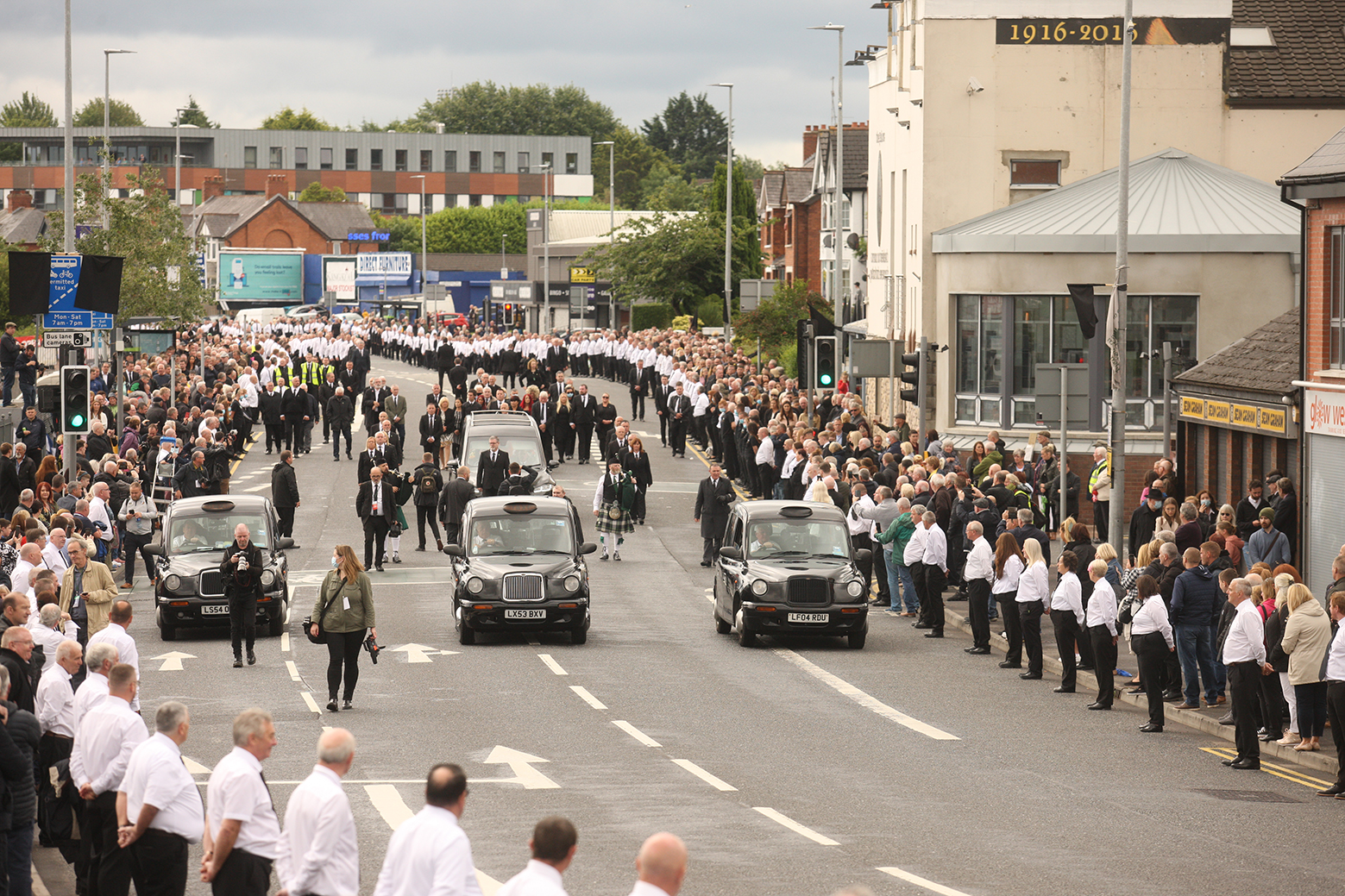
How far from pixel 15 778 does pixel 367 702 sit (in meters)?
8.00

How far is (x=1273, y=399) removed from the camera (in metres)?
25.5

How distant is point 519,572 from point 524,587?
0.68 feet

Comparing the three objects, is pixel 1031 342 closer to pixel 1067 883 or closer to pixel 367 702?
pixel 367 702

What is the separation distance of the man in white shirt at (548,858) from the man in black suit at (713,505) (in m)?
22.0

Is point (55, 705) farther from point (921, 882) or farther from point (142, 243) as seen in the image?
point (142, 243)

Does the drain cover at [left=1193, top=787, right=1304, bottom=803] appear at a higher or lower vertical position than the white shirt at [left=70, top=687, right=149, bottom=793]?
lower

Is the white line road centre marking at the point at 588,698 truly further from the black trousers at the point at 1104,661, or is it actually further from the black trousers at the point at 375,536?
the black trousers at the point at 375,536

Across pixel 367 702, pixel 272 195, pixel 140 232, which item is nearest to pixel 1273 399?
pixel 367 702

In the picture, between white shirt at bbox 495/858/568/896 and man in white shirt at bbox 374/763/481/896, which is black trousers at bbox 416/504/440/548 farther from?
white shirt at bbox 495/858/568/896

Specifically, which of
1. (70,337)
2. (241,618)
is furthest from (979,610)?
(70,337)

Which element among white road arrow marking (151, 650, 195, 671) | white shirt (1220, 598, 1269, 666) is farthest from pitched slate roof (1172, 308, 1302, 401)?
white road arrow marking (151, 650, 195, 671)

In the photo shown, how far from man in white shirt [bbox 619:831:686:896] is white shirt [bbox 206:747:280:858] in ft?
9.52

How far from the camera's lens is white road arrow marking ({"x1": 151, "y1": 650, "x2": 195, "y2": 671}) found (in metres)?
21.0

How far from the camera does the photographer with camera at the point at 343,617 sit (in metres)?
17.7
